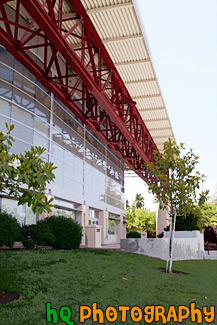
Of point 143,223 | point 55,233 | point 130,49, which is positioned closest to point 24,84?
point 130,49

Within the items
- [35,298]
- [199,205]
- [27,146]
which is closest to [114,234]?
[27,146]

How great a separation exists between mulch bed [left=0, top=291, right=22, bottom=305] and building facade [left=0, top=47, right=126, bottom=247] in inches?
419

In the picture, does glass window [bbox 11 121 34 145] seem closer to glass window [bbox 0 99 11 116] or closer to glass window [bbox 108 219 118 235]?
glass window [bbox 0 99 11 116]

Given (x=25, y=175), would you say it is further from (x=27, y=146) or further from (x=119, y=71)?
(x=119, y=71)

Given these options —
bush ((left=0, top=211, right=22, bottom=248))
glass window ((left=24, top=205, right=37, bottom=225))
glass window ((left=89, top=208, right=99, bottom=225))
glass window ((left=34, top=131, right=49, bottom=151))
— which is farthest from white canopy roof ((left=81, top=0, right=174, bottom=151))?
bush ((left=0, top=211, right=22, bottom=248))

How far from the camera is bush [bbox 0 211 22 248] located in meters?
14.9

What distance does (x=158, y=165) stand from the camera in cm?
1547

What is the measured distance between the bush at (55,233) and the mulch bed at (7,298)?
932 cm

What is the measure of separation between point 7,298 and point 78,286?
206cm

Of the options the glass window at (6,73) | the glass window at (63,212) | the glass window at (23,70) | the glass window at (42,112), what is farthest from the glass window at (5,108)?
the glass window at (63,212)

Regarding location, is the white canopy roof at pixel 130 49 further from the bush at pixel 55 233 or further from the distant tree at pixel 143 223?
the distant tree at pixel 143 223

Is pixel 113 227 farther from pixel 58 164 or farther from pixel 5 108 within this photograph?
pixel 5 108

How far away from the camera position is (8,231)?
15070mm

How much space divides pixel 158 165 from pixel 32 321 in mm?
10630
